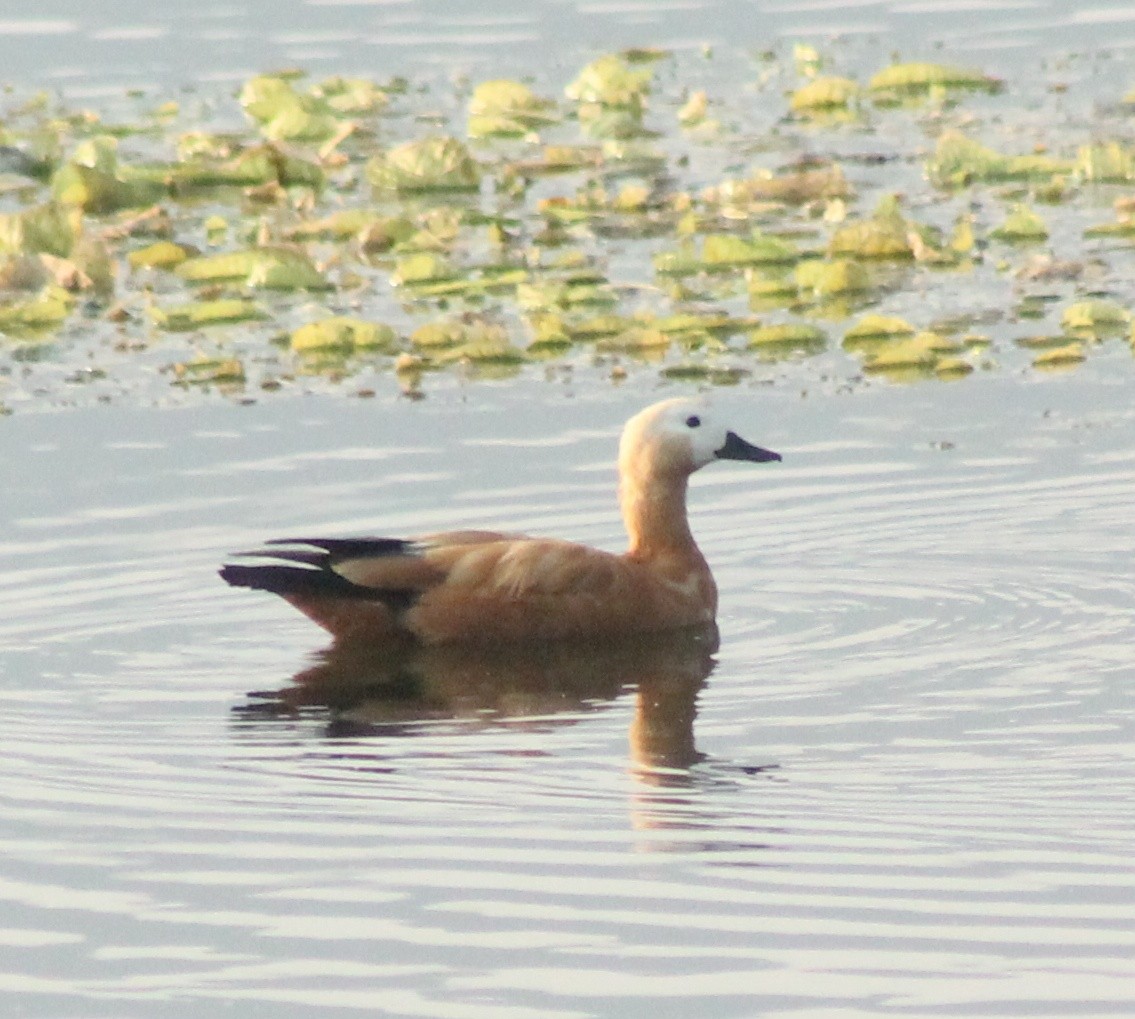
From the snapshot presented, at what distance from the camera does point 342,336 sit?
13219 millimetres

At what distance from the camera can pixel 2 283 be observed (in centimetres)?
1455

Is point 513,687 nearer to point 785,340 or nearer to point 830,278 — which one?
point 785,340

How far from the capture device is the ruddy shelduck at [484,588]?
9.84 m

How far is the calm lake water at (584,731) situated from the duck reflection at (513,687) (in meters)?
0.03

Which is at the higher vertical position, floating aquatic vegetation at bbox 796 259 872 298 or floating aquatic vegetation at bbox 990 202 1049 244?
floating aquatic vegetation at bbox 990 202 1049 244

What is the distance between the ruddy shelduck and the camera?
984 cm

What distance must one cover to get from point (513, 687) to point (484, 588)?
0.58 m

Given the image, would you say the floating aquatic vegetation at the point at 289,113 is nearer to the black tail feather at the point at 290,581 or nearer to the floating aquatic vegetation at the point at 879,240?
the floating aquatic vegetation at the point at 879,240

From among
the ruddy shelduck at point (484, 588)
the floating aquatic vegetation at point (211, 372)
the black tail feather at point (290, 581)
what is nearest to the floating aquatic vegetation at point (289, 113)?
the floating aquatic vegetation at point (211, 372)

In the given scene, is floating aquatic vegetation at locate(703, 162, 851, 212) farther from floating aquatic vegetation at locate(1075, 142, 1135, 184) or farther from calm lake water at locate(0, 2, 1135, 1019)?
calm lake water at locate(0, 2, 1135, 1019)

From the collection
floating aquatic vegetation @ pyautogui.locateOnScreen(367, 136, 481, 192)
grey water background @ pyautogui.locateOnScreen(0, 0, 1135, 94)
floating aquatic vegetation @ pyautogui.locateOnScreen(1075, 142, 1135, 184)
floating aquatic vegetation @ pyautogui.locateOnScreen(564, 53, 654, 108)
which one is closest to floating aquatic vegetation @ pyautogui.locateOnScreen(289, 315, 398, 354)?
floating aquatic vegetation @ pyautogui.locateOnScreen(367, 136, 481, 192)

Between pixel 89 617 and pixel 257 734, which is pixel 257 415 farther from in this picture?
pixel 257 734

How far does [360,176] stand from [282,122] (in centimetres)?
114

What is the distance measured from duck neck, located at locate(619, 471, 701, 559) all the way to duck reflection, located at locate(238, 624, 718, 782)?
1.31 feet
